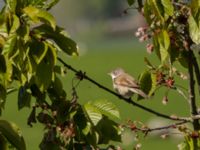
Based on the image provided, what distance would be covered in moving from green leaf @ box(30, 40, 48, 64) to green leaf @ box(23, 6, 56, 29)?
3.0 inches

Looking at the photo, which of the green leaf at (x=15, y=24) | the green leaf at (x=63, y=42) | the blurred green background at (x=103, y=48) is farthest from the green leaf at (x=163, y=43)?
the blurred green background at (x=103, y=48)

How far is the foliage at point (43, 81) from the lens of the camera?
250 cm

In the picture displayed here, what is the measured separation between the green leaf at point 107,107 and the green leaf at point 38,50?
0.37 meters

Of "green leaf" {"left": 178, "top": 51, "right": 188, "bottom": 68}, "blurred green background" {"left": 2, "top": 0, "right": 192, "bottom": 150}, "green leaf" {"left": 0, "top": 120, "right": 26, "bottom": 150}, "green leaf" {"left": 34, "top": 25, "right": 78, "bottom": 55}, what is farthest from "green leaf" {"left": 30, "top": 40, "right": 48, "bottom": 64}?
"blurred green background" {"left": 2, "top": 0, "right": 192, "bottom": 150}

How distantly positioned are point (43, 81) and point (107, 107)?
1.06 ft

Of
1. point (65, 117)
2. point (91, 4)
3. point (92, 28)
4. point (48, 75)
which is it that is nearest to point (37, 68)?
point (48, 75)

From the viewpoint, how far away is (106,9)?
96.6 metres

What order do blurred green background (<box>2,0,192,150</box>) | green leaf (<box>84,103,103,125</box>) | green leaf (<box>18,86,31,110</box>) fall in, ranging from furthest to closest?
blurred green background (<box>2,0,192,150</box>), green leaf (<box>18,86,31,110</box>), green leaf (<box>84,103,103,125</box>)

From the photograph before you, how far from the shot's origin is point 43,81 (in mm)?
2623

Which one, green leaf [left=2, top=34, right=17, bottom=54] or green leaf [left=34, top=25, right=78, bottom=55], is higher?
green leaf [left=2, top=34, right=17, bottom=54]

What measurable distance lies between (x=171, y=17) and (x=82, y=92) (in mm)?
40007

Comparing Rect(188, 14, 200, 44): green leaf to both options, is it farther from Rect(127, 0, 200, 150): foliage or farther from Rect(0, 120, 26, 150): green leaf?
Rect(0, 120, 26, 150): green leaf

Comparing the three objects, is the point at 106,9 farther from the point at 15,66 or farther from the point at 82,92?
the point at 15,66

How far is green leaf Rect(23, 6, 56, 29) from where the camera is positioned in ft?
8.13
